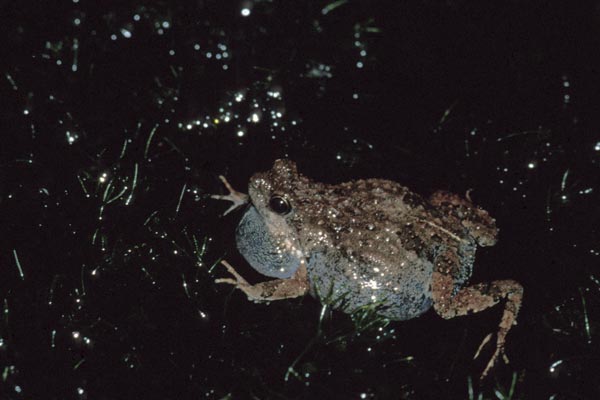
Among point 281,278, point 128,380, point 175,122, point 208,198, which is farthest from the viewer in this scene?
point 175,122

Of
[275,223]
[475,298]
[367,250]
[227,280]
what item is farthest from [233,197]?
[475,298]

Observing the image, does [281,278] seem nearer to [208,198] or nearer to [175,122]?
[208,198]

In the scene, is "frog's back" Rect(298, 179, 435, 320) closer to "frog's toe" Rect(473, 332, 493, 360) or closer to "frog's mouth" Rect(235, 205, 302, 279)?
"frog's mouth" Rect(235, 205, 302, 279)

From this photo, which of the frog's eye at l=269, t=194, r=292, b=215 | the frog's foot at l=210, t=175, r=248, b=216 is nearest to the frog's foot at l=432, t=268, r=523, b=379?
the frog's eye at l=269, t=194, r=292, b=215

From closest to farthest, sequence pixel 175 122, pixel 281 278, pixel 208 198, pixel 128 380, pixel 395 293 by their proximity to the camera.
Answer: pixel 128 380 → pixel 395 293 → pixel 281 278 → pixel 208 198 → pixel 175 122

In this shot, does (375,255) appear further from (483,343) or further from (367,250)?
(483,343)

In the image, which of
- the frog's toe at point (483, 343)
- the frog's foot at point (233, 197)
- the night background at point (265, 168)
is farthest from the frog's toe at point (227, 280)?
the frog's toe at point (483, 343)

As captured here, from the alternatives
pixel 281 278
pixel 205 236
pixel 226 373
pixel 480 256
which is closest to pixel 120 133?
pixel 205 236

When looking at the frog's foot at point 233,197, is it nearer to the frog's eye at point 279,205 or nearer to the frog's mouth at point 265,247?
the frog's mouth at point 265,247

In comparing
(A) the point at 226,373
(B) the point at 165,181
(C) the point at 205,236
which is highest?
(B) the point at 165,181
